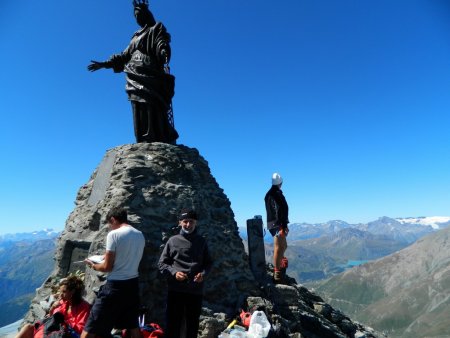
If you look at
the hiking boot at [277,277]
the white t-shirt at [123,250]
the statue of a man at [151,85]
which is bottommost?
the hiking boot at [277,277]

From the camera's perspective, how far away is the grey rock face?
8398 millimetres

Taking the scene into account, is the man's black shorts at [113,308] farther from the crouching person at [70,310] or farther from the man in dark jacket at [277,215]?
the man in dark jacket at [277,215]

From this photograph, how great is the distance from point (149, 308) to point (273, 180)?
5.47m

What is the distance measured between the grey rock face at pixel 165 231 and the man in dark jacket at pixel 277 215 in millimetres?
1139

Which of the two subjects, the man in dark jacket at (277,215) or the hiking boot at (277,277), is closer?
the man in dark jacket at (277,215)

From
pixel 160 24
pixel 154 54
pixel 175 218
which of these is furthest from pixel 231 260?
pixel 160 24

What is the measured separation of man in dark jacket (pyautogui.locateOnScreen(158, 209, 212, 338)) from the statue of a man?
636cm

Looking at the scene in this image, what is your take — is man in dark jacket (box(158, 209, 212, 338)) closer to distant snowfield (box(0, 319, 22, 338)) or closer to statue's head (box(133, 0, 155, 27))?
distant snowfield (box(0, 319, 22, 338))

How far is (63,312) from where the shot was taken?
20.1ft

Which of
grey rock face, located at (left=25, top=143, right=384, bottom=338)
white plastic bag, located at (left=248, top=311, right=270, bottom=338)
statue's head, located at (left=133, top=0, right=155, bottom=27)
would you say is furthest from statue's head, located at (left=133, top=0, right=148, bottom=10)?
white plastic bag, located at (left=248, top=311, right=270, bottom=338)

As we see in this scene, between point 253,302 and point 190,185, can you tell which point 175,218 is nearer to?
point 190,185

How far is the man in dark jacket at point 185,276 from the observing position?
19.7ft

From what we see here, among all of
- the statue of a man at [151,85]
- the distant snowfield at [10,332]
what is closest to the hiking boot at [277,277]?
the statue of a man at [151,85]

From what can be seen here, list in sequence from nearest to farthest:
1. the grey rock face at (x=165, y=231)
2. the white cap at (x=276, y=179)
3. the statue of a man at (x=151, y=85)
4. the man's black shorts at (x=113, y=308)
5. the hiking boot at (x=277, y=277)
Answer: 1. the man's black shorts at (x=113, y=308)
2. the grey rock face at (x=165, y=231)
3. the white cap at (x=276, y=179)
4. the hiking boot at (x=277, y=277)
5. the statue of a man at (x=151, y=85)
